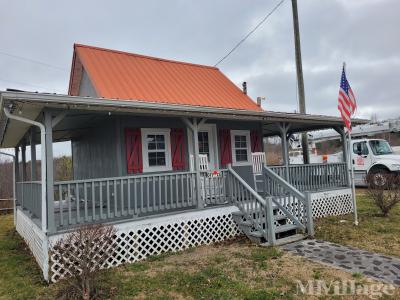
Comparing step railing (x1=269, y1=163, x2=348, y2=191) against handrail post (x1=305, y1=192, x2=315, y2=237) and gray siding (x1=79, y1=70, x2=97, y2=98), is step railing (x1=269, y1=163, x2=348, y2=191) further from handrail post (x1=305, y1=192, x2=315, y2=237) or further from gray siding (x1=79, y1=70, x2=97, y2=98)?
gray siding (x1=79, y1=70, x2=97, y2=98)

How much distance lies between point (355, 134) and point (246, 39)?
27.4ft

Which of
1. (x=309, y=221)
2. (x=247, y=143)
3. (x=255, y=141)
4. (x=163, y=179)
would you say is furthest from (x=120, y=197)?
(x=255, y=141)

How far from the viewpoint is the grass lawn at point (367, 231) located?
20.9 feet

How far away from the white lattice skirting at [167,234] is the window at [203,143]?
2.47 metres

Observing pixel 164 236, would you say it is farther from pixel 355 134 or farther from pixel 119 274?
pixel 355 134

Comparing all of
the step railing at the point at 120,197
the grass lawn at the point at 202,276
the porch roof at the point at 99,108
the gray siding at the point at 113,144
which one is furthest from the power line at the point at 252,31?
the grass lawn at the point at 202,276

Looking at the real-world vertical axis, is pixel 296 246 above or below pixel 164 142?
below

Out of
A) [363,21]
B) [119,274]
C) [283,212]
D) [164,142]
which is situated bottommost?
[119,274]

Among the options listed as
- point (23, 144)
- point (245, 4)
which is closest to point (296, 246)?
point (23, 144)

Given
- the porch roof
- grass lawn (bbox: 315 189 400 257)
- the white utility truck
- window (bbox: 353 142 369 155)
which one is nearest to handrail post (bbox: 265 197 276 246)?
grass lawn (bbox: 315 189 400 257)

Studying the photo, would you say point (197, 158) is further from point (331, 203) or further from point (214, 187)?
point (331, 203)

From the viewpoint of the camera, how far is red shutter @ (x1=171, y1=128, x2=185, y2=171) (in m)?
8.77

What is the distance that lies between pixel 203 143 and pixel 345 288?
6.06 m

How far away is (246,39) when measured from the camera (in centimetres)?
1620
